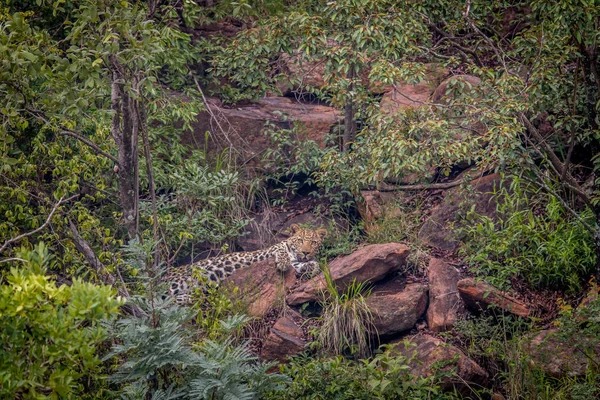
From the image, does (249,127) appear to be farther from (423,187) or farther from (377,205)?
(423,187)

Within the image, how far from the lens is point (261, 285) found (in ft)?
26.1

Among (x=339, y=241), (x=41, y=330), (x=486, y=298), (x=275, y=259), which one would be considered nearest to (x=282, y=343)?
(x=275, y=259)

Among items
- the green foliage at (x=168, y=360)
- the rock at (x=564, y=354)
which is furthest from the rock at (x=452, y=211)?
the green foliage at (x=168, y=360)

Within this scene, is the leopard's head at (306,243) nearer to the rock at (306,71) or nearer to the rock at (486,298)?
the rock at (486,298)

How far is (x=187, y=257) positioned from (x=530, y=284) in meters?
4.43

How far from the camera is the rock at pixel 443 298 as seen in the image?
23.4 feet

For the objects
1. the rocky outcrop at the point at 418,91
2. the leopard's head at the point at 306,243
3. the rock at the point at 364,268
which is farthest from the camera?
the rocky outcrop at the point at 418,91

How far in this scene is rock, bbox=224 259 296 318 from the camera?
7.69 meters

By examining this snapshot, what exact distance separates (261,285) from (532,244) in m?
3.17

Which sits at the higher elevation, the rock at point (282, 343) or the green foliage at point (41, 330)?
the green foliage at point (41, 330)

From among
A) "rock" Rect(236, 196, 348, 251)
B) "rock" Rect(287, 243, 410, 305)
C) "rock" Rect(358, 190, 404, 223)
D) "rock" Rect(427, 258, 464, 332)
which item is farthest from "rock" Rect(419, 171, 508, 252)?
"rock" Rect(236, 196, 348, 251)

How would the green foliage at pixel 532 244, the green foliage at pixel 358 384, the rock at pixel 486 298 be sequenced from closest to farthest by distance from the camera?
the green foliage at pixel 358 384
the rock at pixel 486 298
the green foliage at pixel 532 244

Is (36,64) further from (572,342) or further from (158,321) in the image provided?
(572,342)

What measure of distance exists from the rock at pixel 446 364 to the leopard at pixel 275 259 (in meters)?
2.03
